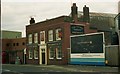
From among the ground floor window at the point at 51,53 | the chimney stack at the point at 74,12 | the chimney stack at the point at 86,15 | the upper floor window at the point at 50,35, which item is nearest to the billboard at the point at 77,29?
the chimney stack at the point at 74,12

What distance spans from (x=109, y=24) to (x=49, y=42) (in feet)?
56.3

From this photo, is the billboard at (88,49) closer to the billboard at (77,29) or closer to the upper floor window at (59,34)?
the billboard at (77,29)

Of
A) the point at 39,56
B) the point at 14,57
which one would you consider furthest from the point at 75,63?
the point at 14,57

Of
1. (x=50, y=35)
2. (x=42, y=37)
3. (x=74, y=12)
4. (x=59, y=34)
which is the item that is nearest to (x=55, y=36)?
(x=59, y=34)

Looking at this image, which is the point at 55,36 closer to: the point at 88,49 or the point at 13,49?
the point at 88,49

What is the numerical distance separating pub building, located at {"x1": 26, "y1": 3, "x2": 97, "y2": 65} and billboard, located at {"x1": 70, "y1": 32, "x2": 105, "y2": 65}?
81.2 inches

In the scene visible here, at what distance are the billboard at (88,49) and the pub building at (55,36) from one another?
2.06 m

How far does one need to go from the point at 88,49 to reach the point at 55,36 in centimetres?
918

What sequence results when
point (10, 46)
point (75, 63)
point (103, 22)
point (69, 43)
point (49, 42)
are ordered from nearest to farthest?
1. point (75, 63)
2. point (69, 43)
3. point (49, 42)
4. point (103, 22)
5. point (10, 46)

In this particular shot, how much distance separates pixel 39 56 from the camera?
51500 mm

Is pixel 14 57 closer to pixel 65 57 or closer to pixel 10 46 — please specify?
pixel 10 46

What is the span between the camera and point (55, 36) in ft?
154

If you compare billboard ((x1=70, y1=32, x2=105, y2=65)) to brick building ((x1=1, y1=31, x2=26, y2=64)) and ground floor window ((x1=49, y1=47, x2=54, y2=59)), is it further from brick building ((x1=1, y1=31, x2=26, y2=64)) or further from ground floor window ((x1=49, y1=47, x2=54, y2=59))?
brick building ((x1=1, y1=31, x2=26, y2=64))

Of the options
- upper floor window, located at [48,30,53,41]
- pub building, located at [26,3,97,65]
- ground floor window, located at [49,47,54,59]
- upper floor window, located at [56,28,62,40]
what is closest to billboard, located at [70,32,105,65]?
pub building, located at [26,3,97,65]
